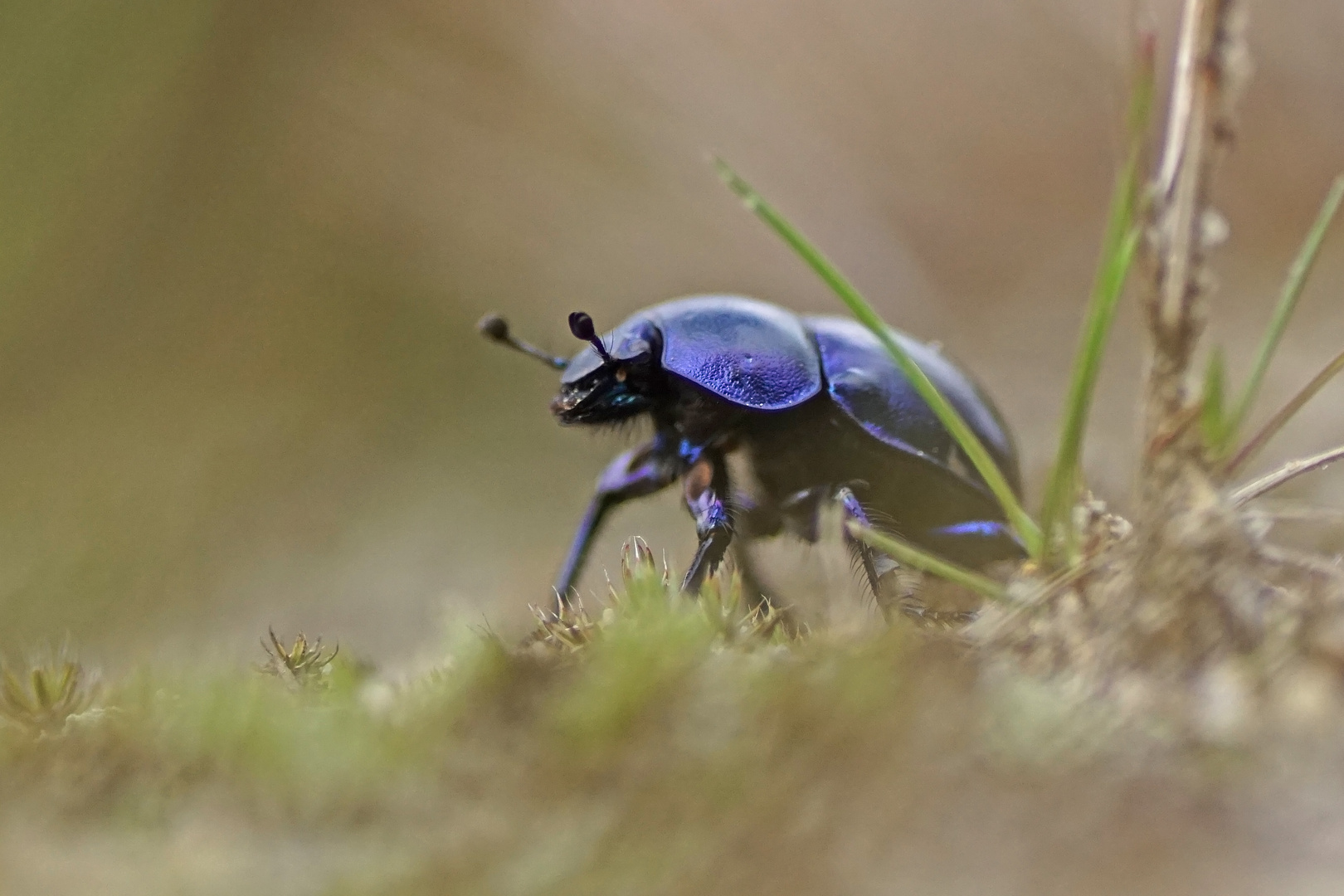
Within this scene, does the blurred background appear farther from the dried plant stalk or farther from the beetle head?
the dried plant stalk

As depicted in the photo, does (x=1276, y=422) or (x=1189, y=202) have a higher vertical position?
(x=1189, y=202)

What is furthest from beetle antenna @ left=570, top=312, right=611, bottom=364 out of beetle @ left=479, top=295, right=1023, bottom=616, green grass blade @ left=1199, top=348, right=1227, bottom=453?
green grass blade @ left=1199, top=348, right=1227, bottom=453

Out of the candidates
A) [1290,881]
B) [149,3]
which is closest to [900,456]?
[1290,881]

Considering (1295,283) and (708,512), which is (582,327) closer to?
(708,512)

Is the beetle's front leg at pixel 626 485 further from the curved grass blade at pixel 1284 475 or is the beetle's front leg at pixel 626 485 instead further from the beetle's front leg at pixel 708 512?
the curved grass blade at pixel 1284 475

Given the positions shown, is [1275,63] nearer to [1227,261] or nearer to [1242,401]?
[1227,261]

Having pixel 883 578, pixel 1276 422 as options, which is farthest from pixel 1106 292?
pixel 883 578

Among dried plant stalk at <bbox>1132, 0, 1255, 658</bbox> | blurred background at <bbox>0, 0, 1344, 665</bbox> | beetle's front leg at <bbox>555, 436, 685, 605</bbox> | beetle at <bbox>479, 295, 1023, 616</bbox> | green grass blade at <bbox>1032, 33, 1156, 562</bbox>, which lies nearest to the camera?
dried plant stalk at <bbox>1132, 0, 1255, 658</bbox>
